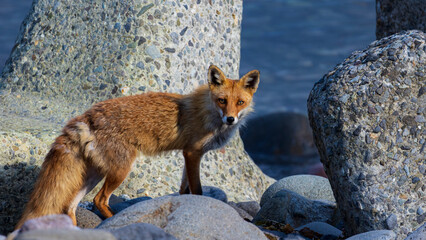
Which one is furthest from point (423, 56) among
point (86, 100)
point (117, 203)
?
point (86, 100)

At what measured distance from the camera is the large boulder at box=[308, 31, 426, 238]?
5.63 metres

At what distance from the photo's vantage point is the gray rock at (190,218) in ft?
15.4

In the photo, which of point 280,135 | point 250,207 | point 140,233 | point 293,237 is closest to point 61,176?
point 140,233

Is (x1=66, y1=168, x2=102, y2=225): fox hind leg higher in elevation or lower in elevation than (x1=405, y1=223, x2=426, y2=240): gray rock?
higher

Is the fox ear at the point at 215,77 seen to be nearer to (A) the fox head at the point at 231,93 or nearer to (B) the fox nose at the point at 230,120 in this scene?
(A) the fox head at the point at 231,93

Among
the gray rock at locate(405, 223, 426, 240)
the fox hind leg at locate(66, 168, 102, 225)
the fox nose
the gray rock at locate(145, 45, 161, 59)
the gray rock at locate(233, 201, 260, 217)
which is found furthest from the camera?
the gray rock at locate(145, 45, 161, 59)

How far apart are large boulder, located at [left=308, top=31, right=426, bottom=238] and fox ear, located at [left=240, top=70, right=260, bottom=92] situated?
949mm

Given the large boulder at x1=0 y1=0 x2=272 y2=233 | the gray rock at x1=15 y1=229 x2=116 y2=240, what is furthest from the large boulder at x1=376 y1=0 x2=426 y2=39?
the gray rock at x1=15 y1=229 x2=116 y2=240

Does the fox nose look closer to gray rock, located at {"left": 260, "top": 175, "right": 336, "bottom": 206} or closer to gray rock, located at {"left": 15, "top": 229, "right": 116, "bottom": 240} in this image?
gray rock, located at {"left": 260, "top": 175, "right": 336, "bottom": 206}

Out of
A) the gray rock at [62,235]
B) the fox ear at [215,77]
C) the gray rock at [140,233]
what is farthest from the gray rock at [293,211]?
the gray rock at [62,235]

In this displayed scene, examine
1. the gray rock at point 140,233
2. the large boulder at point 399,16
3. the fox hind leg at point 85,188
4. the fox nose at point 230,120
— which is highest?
the large boulder at point 399,16

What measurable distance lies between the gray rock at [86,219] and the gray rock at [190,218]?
1185 millimetres

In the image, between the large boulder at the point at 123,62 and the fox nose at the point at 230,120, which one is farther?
the large boulder at the point at 123,62

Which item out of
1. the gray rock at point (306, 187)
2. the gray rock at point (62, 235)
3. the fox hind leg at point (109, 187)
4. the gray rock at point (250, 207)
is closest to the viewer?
the gray rock at point (62, 235)
